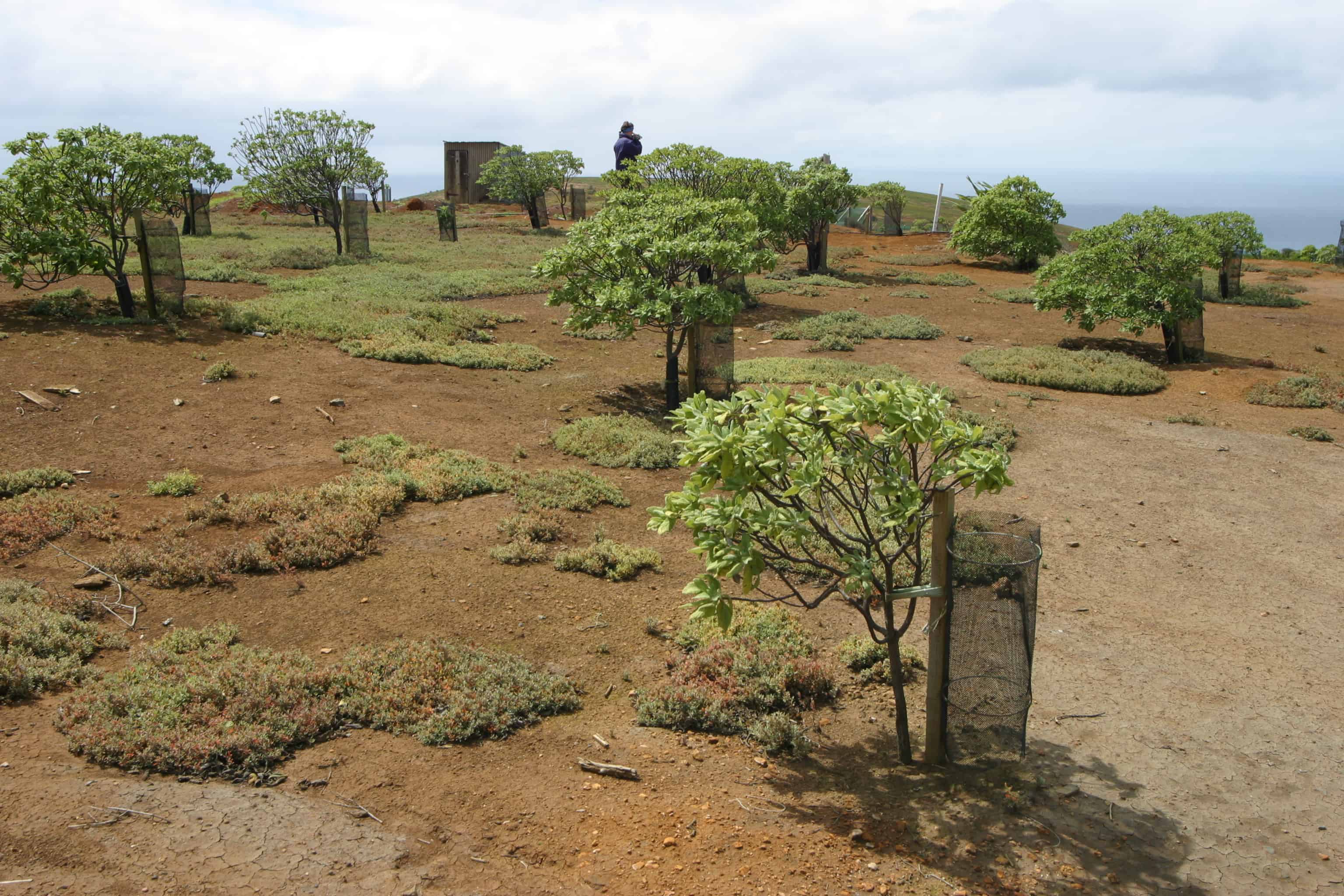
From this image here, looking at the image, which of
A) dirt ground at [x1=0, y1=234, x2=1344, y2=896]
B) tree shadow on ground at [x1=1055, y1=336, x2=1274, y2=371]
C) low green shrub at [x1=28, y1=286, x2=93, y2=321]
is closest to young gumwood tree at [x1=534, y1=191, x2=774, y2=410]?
dirt ground at [x1=0, y1=234, x2=1344, y2=896]

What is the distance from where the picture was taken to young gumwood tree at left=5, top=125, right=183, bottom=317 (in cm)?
1174

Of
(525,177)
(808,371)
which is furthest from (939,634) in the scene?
(525,177)

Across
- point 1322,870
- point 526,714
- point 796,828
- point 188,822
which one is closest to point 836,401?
point 796,828

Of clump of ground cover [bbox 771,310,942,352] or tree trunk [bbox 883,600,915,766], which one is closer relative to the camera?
tree trunk [bbox 883,600,915,766]

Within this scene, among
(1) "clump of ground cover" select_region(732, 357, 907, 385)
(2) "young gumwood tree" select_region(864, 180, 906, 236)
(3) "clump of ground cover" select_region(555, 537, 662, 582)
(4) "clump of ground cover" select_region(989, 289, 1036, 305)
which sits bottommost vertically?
(3) "clump of ground cover" select_region(555, 537, 662, 582)

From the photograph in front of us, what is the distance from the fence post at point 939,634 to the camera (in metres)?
4.05

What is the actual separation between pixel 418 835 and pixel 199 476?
17.1ft

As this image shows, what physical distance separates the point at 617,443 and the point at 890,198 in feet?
89.0

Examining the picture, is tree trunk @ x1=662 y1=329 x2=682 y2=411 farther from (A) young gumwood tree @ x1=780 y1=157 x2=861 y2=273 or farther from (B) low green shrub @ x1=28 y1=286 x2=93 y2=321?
(A) young gumwood tree @ x1=780 y1=157 x2=861 y2=273

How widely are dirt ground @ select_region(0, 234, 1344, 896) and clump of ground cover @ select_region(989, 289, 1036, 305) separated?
29.3ft

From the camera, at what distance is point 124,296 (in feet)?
41.5

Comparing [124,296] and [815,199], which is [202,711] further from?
[815,199]

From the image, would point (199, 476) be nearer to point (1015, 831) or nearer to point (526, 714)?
point (526, 714)

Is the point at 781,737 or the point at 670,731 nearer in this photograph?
the point at 781,737
